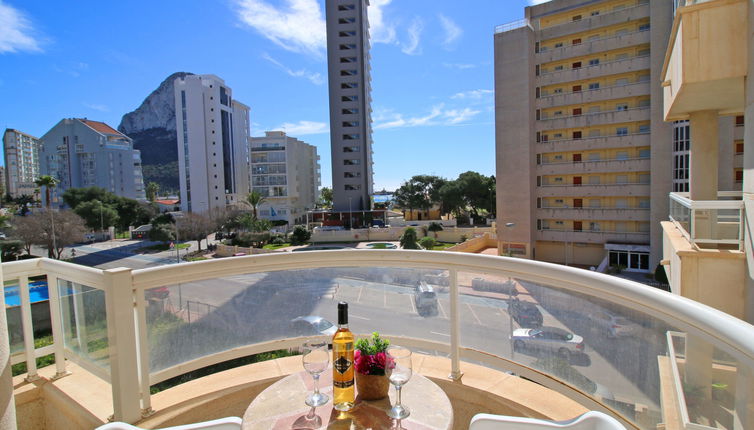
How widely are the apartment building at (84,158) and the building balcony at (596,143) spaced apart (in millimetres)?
82944

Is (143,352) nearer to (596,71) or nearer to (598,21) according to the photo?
(596,71)

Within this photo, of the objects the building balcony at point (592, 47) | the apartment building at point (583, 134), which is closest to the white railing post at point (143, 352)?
the apartment building at point (583, 134)

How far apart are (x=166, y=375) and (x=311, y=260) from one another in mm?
1157

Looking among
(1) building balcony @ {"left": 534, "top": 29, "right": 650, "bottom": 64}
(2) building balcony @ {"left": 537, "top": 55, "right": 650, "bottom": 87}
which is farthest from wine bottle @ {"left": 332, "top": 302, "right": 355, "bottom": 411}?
(1) building balcony @ {"left": 534, "top": 29, "right": 650, "bottom": 64}

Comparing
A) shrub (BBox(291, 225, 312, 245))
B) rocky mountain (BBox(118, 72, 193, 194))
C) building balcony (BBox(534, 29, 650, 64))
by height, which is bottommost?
shrub (BBox(291, 225, 312, 245))

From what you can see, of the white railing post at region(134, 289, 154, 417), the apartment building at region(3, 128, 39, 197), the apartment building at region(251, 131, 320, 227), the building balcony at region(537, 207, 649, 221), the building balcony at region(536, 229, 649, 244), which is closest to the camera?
the white railing post at region(134, 289, 154, 417)

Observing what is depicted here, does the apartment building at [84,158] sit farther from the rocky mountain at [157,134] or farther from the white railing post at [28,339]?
the white railing post at [28,339]

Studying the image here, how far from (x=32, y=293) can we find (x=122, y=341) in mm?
1163

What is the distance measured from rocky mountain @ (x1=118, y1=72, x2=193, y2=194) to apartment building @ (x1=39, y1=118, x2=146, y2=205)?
52.3 m

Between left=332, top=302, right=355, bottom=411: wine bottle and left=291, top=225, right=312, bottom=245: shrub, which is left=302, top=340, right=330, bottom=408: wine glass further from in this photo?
left=291, top=225, right=312, bottom=245: shrub

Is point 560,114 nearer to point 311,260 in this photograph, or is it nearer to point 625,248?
point 625,248

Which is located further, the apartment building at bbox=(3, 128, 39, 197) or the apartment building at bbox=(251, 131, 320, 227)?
the apartment building at bbox=(3, 128, 39, 197)

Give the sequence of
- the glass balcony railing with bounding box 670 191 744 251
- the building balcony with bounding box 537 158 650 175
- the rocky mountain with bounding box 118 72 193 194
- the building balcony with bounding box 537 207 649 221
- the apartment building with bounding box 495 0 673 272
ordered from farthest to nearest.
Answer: the rocky mountain with bounding box 118 72 193 194
the building balcony with bounding box 537 207 649 221
the building balcony with bounding box 537 158 650 175
the apartment building with bounding box 495 0 673 272
the glass balcony railing with bounding box 670 191 744 251

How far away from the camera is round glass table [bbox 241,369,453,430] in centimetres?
158
